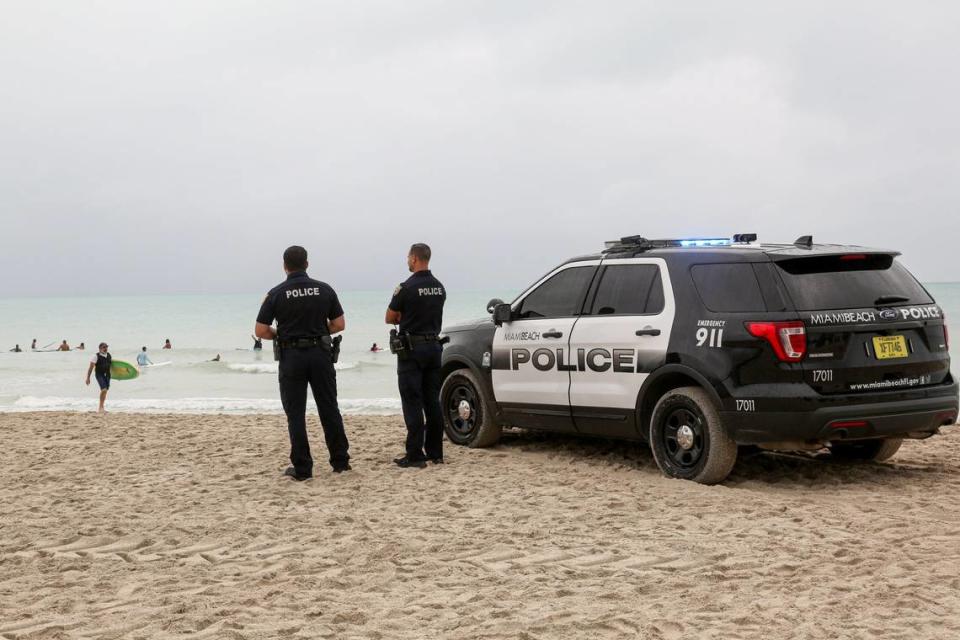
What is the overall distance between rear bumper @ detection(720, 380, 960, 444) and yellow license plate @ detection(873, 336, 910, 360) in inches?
10.8

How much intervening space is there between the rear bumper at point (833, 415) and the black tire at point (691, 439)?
0.46 feet

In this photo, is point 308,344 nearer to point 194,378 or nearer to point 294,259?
point 294,259

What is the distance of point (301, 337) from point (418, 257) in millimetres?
1291

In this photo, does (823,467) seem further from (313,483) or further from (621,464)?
(313,483)

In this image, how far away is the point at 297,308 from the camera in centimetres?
793

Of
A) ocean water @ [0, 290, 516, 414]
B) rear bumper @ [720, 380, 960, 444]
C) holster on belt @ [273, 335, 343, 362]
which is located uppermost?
holster on belt @ [273, 335, 343, 362]

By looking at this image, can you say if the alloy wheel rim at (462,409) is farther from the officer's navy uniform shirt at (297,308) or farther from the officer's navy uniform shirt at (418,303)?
the officer's navy uniform shirt at (297,308)

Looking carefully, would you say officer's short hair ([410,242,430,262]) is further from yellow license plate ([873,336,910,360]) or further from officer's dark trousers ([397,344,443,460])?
yellow license plate ([873,336,910,360])

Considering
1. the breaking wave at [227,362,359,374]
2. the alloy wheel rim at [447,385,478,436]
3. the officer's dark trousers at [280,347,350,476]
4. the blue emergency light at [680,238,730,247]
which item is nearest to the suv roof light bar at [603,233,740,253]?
the blue emergency light at [680,238,730,247]

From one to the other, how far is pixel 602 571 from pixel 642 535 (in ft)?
2.65

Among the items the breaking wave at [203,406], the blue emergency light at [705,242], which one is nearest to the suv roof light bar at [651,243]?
the blue emergency light at [705,242]

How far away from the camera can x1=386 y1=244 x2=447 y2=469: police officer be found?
27.7 ft

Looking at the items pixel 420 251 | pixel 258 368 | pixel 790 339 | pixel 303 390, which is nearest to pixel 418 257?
pixel 420 251

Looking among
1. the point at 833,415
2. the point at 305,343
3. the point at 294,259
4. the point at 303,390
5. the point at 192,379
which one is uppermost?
the point at 294,259
